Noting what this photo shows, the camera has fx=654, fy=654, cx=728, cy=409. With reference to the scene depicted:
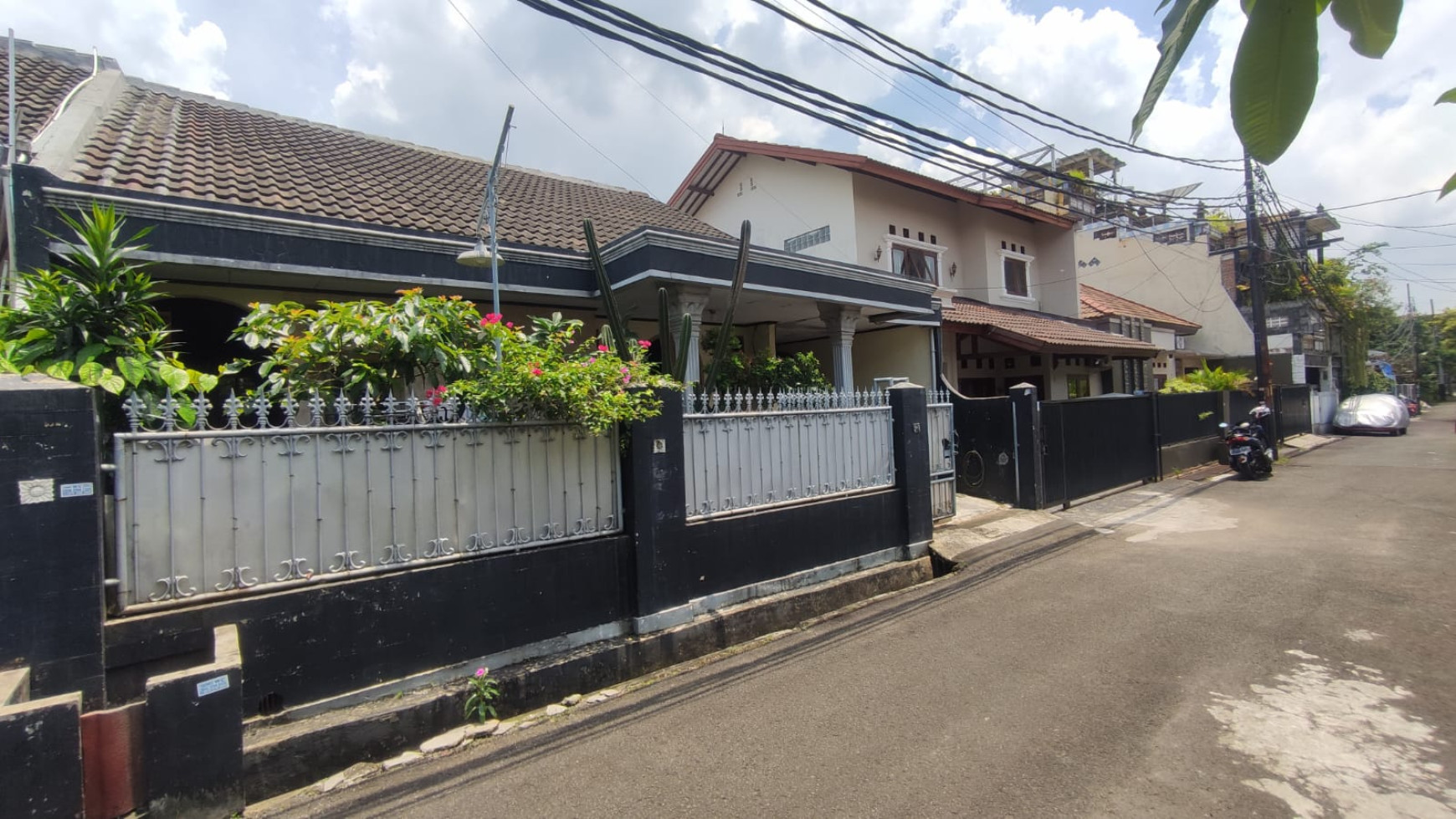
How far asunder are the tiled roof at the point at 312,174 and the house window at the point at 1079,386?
9713 millimetres

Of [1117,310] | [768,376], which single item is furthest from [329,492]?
[1117,310]

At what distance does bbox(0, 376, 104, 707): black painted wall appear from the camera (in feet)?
9.14

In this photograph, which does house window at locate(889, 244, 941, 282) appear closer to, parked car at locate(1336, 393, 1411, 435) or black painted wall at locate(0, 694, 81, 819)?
black painted wall at locate(0, 694, 81, 819)

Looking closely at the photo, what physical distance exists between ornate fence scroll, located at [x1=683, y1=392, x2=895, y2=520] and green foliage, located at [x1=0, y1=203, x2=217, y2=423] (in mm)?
3176

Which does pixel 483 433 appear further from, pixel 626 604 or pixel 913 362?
pixel 913 362

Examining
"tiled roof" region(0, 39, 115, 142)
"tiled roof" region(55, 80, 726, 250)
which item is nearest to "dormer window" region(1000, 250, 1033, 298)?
"tiled roof" region(55, 80, 726, 250)

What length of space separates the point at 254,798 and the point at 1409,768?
5398 millimetres

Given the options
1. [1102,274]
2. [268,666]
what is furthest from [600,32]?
[1102,274]

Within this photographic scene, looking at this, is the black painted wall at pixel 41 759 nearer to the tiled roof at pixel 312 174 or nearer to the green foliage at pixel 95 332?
the green foliage at pixel 95 332

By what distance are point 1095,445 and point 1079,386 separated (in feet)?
19.3

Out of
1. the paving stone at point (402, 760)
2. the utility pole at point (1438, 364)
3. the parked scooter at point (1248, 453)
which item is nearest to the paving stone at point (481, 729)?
the paving stone at point (402, 760)

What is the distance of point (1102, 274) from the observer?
Result: 22.9 meters

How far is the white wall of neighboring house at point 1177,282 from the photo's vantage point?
21.1 m

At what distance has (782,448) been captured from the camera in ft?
19.1
